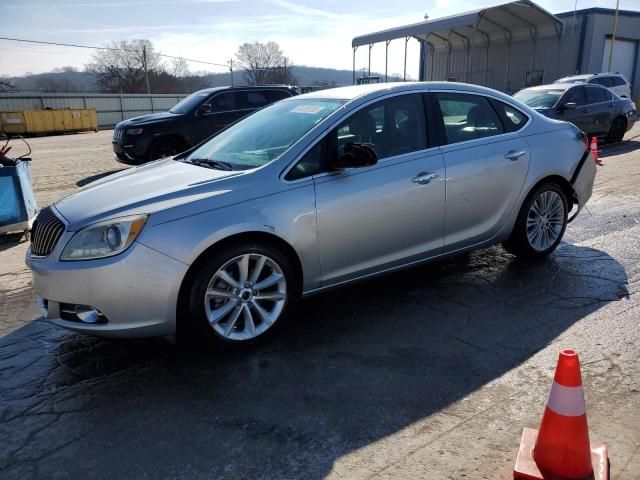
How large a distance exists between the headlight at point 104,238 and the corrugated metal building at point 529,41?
92.0 feet

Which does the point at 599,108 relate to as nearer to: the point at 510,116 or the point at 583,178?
the point at 583,178

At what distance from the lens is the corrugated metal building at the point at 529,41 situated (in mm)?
29594

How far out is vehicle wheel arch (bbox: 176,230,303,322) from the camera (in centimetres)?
339

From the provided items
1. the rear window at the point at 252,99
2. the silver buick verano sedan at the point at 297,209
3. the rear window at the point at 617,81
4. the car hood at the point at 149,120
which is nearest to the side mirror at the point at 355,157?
the silver buick verano sedan at the point at 297,209

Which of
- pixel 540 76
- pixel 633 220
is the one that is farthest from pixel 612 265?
pixel 540 76

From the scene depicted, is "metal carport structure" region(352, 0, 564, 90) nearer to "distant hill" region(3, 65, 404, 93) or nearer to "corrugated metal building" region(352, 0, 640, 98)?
"corrugated metal building" region(352, 0, 640, 98)

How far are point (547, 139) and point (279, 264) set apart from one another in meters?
2.98

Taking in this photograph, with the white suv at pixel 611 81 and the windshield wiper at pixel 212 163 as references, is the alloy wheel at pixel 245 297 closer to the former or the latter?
the windshield wiper at pixel 212 163

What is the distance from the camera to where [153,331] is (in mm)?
3359

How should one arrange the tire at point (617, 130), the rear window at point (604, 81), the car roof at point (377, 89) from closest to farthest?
the car roof at point (377, 89)
the tire at point (617, 130)
the rear window at point (604, 81)

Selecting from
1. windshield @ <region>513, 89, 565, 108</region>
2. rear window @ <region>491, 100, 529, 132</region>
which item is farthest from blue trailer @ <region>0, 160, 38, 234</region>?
windshield @ <region>513, 89, 565, 108</region>

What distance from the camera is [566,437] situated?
233 centimetres

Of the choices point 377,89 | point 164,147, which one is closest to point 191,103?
point 164,147

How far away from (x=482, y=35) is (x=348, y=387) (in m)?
36.5
